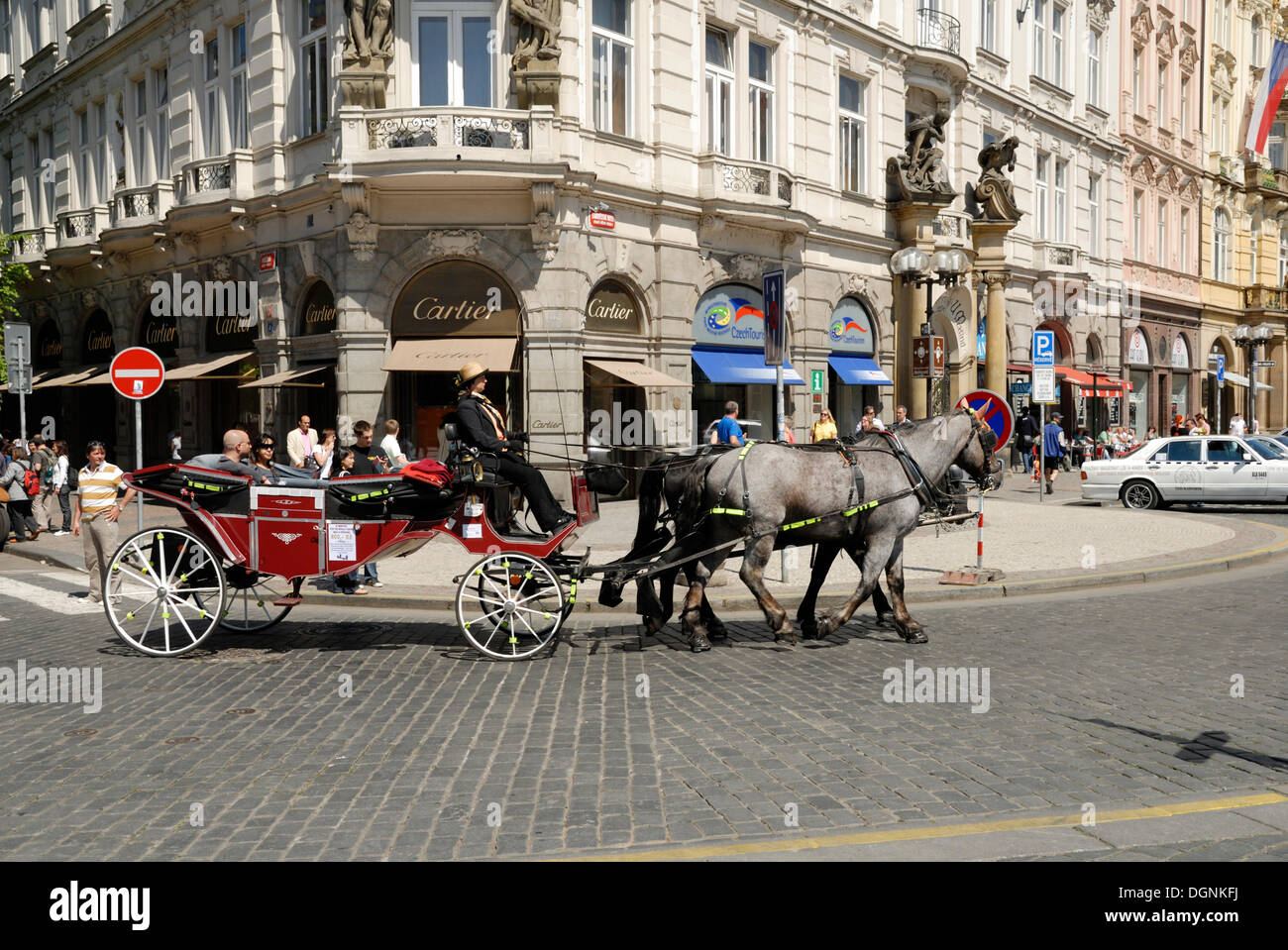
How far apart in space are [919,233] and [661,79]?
991cm

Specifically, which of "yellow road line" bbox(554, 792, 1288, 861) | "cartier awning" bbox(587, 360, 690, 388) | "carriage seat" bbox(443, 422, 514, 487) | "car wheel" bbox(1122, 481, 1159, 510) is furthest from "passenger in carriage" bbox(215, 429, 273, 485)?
"car wheel" bbox(1122, 481, 1159, 510)

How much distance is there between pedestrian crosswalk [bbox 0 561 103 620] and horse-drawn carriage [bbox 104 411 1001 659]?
2.59 meters

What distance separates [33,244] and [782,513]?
98.4 feet

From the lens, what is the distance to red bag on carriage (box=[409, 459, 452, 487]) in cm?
842

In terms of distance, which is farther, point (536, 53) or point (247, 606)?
point (536, 53)

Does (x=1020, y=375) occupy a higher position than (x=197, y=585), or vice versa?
(x=1020, y=375)

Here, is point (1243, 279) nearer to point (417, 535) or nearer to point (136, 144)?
point (136, 144)

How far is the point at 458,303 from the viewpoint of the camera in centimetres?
1981

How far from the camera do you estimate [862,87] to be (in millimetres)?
27141

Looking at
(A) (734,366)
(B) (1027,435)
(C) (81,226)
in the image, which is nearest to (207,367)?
(C) (81,226)

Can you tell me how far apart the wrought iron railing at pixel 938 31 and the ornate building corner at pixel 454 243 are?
15471 millimetres

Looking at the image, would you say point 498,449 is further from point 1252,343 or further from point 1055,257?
point 1252,343

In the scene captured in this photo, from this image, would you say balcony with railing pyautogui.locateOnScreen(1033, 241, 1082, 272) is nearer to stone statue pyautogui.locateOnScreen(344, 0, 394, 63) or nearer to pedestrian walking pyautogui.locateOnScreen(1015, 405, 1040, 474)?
pedestrian walking pyautogui.locateOnScreen(1015, 405, 1040, 474)

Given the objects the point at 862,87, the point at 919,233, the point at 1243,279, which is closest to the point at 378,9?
the point at 862,87
